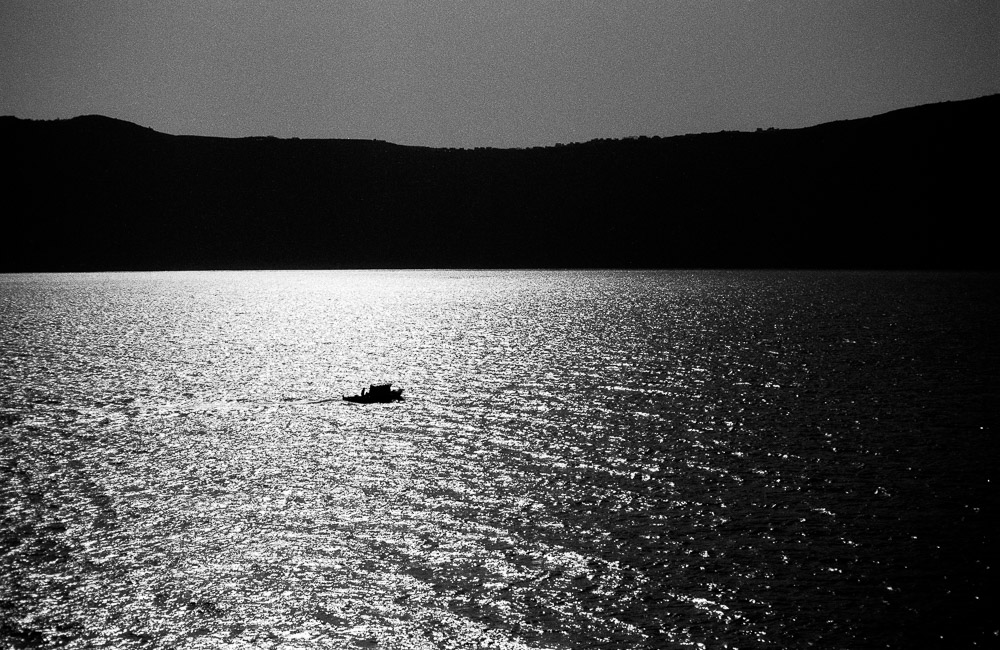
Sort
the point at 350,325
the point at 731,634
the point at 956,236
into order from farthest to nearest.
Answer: the point at 956,236
the point at 350,325
the point at 731,634

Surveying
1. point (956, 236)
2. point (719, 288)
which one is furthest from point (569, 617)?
point (956, 236)

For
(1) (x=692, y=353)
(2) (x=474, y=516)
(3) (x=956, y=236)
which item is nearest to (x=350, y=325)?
(1) (x=692, y=353)

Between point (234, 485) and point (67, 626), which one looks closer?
point (67, 626)

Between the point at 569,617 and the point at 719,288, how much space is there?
132030 millimetres

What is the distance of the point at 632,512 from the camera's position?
21.3 metres

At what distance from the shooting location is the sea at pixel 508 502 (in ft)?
48.1

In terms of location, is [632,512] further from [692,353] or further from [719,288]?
[719,288]

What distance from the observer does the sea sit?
14.7m

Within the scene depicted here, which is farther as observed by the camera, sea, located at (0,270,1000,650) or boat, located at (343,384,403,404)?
boat, located at (343,384,403,404)

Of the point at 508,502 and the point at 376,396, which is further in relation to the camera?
the point at 376,396

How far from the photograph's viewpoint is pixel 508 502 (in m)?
22.3

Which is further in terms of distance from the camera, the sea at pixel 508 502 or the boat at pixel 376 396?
the boat at pixel 376 396

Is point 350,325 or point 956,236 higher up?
point 956,236

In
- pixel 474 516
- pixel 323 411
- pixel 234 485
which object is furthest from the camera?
pixel 323 411
